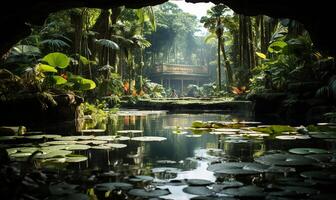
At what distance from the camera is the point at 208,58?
199 feet

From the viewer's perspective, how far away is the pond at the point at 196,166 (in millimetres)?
2936

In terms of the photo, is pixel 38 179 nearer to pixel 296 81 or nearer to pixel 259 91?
pixel 296 81

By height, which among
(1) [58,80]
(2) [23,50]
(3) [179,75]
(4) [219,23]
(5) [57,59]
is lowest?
(1) [58,80]

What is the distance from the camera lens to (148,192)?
2854mm

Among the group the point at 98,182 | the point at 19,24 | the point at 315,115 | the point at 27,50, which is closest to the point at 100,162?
the point at 98,182

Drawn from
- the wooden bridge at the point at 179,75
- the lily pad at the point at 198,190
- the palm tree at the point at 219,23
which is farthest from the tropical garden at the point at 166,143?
the wooden bridge at the point at 179,75

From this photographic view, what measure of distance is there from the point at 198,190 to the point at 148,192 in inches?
16.1

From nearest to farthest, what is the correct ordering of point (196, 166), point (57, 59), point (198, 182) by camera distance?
point (198, 182) < point (196, 166) < point (57, 59)

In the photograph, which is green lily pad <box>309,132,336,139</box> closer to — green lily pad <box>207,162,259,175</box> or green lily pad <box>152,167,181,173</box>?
green lily pad <box>207,162,259,175</box>

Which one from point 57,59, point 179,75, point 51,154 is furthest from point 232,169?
point 179,75

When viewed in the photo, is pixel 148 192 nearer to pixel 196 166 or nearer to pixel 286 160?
pixel 196 166

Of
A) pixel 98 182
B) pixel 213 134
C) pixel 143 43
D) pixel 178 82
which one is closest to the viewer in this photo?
pixel 98 182

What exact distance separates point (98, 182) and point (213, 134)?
14.9ft

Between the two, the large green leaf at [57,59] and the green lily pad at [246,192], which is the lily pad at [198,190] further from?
the large green leaf at [57,59]
